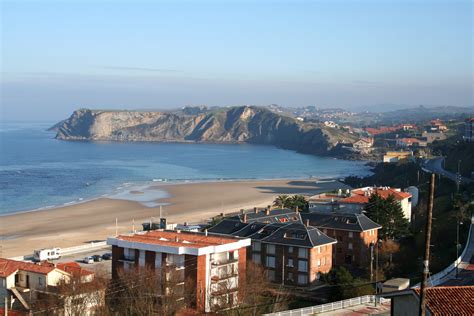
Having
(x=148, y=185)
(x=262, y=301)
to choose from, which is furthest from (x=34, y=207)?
(x=262, y=301)

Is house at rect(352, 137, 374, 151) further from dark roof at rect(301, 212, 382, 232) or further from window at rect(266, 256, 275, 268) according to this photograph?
window at rect(266, 256, 275, 268)

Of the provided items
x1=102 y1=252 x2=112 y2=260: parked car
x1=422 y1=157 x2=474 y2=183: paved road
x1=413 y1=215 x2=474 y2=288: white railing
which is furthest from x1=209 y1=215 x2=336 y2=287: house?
x1=422 y1=157 x2=474 y2=183: paved road

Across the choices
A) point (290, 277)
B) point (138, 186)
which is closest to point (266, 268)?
point (290, 277)

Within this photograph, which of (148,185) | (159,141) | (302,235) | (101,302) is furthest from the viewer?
(159,141)

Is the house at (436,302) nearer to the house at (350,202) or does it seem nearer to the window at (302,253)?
the window at (302,253)

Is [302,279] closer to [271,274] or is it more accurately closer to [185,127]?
[271,274]

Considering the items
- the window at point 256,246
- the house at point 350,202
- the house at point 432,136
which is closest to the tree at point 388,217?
the house at point 350,202

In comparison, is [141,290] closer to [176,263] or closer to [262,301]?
[176,263]
